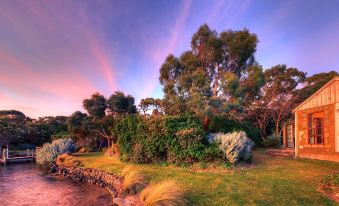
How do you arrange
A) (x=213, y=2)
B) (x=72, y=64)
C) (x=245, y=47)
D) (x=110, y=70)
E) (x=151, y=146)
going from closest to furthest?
(x=213, y=2), (x=151, y=146), (x=72, y=64), (x=110, y=70), (x=245, y=47)

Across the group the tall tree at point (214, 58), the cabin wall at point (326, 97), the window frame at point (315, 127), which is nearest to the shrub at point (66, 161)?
the tall tree at point (214, 58)

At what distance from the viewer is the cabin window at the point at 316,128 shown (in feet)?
41.8

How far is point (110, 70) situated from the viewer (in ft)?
57.2

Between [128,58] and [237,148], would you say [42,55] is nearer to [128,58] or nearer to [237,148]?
[128,58]

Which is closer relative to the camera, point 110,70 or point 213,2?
point 213,2

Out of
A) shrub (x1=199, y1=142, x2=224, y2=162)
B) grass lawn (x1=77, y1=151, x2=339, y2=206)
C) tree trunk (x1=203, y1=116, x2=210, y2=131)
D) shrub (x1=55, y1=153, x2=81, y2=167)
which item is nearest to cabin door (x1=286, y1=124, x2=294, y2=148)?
tree trunk (x1=203, y1=116, x2=210, y2=131)

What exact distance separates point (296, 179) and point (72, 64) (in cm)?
1476

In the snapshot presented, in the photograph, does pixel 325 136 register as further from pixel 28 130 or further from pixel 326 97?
pixel 28 130

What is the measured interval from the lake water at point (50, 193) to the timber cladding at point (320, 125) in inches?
435

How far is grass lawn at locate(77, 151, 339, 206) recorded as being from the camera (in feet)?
20.1

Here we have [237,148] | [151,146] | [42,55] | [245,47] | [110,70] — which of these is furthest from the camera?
[245,47]

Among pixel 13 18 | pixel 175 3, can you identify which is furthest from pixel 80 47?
pixel 175 3

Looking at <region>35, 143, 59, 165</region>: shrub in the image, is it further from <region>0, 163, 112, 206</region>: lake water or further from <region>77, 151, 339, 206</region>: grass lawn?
<region>77, 151, 339, 206</region>: grass lawn

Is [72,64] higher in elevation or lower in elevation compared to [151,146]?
higher
